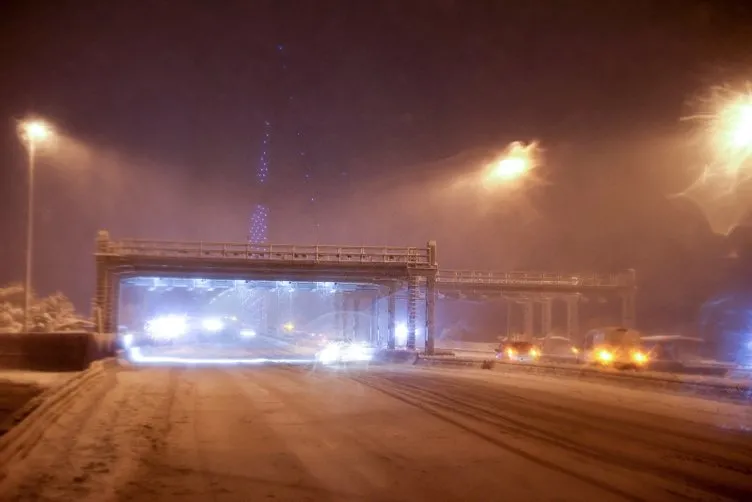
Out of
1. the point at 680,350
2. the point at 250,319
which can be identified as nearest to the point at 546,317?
the point at 680,350

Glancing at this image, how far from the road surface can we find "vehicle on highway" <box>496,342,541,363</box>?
2014cm

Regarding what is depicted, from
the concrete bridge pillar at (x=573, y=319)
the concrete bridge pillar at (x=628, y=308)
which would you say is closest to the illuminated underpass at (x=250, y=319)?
the concrete bridge pillar at (x=573, y=319)

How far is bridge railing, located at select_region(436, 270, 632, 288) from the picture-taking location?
70.2m

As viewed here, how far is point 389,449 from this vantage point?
1334cm

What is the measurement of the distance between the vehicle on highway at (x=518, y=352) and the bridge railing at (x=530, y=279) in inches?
977

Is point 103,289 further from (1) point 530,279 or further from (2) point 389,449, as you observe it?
(1) point 530,279

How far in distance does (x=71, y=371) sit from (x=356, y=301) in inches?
1697

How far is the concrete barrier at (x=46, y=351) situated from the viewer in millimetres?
37656

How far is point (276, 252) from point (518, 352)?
1610 cm

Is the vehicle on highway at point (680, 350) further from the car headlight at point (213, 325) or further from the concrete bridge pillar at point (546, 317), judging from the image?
the car headlight at point (213, 325)

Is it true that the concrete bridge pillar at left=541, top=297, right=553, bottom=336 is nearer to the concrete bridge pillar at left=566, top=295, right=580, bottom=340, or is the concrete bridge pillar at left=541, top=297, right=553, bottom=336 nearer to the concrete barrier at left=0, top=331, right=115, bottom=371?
the concrete bridge pillar at left=566, top=295, right=580, bottom=340

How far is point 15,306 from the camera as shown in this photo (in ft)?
230

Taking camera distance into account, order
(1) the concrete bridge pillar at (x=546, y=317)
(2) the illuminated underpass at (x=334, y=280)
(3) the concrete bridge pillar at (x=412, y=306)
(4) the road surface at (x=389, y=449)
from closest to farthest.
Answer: (4) the road surface at (x=389, y=449)
(2) the illuminated underpass at (x=334, y=280)
(3) the concrete bridge pillar at (x=412, y=306)
(1) the concrete bridge pillar at (x=546, y=317)

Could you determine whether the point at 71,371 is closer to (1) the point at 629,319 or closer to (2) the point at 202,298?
(1) the point at 629,319
